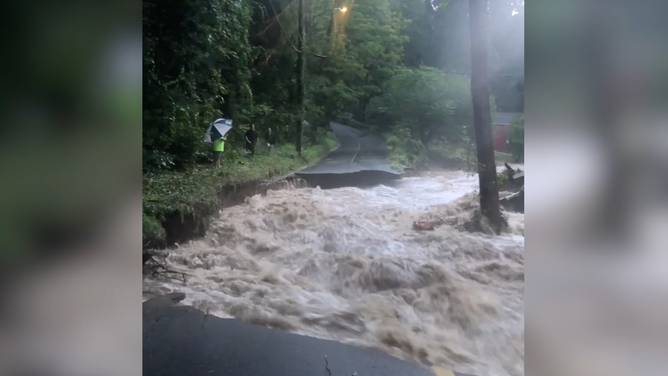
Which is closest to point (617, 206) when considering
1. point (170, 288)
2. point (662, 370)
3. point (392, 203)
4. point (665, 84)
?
point (665, 84)

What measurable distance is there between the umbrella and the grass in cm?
10

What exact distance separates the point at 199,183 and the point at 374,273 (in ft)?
3.30

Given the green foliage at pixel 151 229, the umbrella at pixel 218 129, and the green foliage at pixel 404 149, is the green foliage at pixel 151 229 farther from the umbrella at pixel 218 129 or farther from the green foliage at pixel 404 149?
the green foliage at pixel 404 149

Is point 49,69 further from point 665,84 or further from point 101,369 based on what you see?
point 665,84

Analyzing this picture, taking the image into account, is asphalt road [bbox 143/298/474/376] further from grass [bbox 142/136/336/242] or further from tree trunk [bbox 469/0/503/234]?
tree trunk [bbox 469/0/503/234]

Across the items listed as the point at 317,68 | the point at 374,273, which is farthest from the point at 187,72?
the point at 374,273

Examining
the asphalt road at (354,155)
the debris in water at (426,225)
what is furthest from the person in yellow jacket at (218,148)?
the debris in water at (426,225)

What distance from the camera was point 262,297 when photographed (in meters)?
2.30

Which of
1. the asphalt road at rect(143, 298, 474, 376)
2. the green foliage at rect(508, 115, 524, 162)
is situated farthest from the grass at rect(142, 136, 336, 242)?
the green foliage at rect(508, 115, 524, 162)

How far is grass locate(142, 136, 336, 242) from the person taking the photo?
7.97ft

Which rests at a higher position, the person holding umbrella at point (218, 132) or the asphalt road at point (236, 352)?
the person holding umbrella at point (218, 132)

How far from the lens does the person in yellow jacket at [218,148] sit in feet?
8.15

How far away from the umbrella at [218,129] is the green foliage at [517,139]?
136 cm

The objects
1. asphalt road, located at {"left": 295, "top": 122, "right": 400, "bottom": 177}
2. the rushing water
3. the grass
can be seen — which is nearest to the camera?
the rushing water
